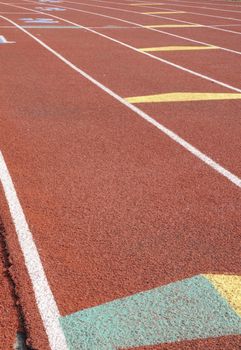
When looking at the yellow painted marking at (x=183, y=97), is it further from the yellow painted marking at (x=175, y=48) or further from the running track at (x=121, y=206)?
the yellow painted marking at (x=175, y=48)

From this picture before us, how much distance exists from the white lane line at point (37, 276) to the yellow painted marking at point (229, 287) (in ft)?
3.50

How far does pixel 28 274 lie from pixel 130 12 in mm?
23818

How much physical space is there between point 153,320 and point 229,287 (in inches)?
25.9

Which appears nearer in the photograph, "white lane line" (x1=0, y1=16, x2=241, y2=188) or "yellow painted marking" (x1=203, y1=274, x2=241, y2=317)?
"yellow painted marking" (x1=203, y1=274, x2=241, y2=317)

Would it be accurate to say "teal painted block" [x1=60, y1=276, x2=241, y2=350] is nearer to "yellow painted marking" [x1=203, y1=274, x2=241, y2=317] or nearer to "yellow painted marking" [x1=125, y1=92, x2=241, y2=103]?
"yellow painted marking" [x1=203, y1=274, x2=241, y2=317]

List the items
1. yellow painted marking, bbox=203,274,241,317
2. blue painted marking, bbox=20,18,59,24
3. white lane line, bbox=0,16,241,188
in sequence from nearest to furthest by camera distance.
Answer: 1. yellow painted marking, bbox=203,274,241,317
2. white lane line, bbox=0,16,241,188
3. blue painted marking, bbox=20,18,59,24

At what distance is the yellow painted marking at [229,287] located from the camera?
3.94m

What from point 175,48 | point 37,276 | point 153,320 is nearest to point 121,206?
point 37,276

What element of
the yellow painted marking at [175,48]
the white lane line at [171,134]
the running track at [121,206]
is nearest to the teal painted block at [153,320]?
the running track at [121,206]

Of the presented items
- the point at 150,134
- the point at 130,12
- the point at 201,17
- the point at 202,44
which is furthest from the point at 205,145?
the point at 130,12

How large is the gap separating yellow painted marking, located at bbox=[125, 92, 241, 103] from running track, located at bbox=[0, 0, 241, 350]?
0.10ft

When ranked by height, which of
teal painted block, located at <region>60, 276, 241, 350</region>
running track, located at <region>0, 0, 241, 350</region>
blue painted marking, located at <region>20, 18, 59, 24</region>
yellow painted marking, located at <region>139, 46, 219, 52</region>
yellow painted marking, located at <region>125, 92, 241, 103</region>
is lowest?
blue painted marking, located at <region>20, 18, 59, 24</region>

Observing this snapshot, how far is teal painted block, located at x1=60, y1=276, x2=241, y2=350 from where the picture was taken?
353cm

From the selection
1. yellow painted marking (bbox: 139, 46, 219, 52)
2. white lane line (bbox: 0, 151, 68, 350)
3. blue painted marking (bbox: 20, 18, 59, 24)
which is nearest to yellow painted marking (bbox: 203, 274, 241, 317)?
white lane line (bbox: 0, 151, 68, 350)
